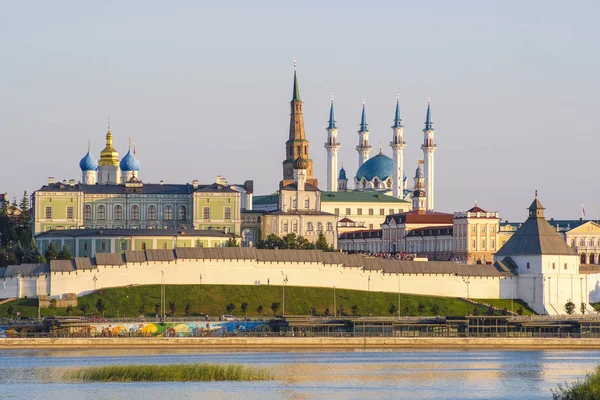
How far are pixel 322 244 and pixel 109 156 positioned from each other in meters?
31.8

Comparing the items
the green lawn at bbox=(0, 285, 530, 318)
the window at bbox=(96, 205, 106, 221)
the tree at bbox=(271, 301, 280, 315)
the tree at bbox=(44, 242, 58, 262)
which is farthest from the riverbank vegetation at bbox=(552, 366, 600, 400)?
the window at bbox=(96, 205, 106, 221)

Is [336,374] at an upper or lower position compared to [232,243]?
lower

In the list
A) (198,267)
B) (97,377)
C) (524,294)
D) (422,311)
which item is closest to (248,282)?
(198,267)

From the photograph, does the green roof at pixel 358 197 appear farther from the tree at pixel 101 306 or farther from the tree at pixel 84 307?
the tree at pixel 84 307

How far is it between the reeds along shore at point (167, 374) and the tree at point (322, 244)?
211 feet

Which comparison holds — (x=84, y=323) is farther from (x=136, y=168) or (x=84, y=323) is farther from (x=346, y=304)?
(x=136, y=168)

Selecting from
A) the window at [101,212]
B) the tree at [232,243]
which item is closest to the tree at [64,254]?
the tree at [232,243]

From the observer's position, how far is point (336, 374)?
277 feet

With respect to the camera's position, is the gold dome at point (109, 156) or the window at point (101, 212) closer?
the window at point (101, 212)

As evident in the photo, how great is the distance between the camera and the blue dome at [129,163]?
554 feet

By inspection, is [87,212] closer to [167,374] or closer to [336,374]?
[336,374]

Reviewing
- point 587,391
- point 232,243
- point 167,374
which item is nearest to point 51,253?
point 232,243

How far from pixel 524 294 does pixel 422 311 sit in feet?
→ 38.5

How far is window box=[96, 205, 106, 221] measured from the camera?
502ft
